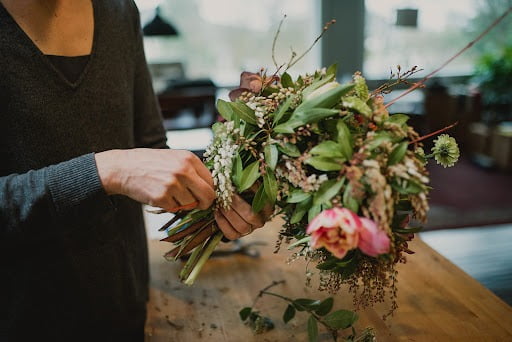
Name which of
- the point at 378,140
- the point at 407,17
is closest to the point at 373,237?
the point at 378,140

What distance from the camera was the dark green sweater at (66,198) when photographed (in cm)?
84

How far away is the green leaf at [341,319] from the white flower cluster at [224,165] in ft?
1.14

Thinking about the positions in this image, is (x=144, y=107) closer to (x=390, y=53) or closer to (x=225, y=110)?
(x=225, y=110)

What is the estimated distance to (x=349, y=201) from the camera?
2.40 ft

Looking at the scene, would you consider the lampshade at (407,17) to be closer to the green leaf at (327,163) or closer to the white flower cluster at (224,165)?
the white flower cluster at (224,165)

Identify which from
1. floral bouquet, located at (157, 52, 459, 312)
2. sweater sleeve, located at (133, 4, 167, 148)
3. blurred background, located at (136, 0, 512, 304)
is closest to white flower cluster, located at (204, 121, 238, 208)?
floral bouquet, located at (157, 52, 459, 312)

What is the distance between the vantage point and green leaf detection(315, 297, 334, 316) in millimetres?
1020

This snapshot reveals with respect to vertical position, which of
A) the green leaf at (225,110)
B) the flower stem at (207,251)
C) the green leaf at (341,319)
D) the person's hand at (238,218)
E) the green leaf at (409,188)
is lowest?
the green leaf at (341,319)

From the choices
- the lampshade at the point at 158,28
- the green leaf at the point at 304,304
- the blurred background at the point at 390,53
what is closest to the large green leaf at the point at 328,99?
the green leaf at the point at 304,304

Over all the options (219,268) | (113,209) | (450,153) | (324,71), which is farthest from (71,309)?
(450,153)

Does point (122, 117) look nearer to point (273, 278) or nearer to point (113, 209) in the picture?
point (113, 209)

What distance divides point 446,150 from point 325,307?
427 mm

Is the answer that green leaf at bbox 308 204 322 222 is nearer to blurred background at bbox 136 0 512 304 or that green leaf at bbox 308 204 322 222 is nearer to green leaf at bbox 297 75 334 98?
green leaf at bbox 297 75 334 98

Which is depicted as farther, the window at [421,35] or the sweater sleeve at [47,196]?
the window at [421,35]
